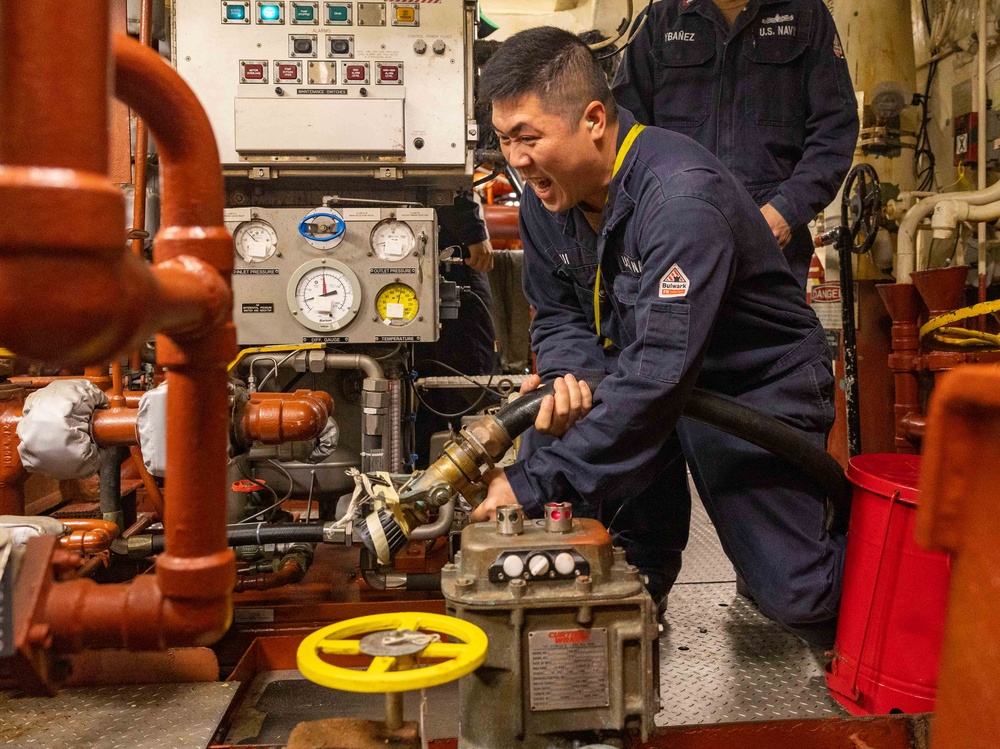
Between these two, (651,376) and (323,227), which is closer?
(651,376)

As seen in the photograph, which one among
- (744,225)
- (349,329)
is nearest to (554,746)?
(744,225)

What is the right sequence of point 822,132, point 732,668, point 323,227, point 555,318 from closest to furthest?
point 732,668
point 555,318
point 822,132
point 323,227

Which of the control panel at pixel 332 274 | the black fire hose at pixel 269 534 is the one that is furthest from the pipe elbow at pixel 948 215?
the black fire hose at pixel 269 534

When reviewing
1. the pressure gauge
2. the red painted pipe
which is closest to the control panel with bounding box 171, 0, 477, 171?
the pressure gauge

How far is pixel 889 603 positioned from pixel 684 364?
68 centimetres

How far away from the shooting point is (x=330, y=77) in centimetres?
276

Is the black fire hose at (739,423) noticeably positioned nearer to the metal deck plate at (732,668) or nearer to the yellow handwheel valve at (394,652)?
the yellow handwheel valve at (394,652)

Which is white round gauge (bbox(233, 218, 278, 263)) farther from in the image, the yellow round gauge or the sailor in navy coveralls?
the sailor in navy coveralls

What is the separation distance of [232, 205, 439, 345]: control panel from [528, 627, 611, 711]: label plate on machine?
1615 millimetres

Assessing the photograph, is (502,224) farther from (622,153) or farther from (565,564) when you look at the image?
(565,564)

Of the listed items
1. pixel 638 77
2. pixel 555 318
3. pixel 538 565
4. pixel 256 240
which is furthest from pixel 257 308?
pixel 538 565

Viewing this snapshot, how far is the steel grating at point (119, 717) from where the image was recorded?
169cm

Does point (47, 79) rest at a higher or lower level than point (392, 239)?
lower

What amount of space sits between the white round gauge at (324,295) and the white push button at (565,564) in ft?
5.33
